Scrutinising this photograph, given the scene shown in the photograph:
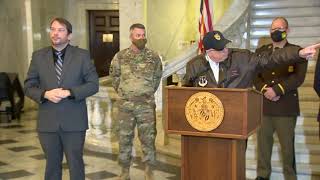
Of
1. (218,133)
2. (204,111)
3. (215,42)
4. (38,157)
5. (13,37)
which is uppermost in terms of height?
(13,37)

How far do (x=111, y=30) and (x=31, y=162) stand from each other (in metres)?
6.71

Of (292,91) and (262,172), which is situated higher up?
(292,91)

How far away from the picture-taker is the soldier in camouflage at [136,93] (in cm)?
470

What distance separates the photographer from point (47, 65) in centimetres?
371

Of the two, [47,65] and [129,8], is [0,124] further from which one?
[47,65]

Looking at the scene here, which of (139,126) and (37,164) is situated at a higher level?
(139,126)

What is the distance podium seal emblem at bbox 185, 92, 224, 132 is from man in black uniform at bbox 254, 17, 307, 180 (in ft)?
4.69

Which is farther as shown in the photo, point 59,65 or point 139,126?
point 139,126

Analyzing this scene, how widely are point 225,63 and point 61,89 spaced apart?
1211mm

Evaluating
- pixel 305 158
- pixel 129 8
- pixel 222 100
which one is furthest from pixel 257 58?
pixel 129 8

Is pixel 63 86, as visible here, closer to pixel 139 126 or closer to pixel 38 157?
pixel 139 126

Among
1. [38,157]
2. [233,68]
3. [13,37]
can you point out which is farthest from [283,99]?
[13,37]

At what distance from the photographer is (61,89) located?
361cm

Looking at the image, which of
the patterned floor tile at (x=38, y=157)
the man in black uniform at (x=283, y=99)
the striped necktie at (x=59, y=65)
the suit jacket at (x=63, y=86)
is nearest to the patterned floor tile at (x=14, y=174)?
the patterned floor tile at (x=38, y=157)
